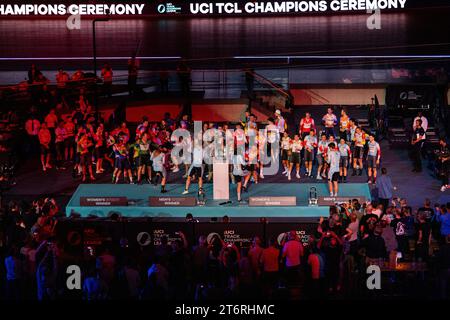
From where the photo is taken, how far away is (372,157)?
2506 cm

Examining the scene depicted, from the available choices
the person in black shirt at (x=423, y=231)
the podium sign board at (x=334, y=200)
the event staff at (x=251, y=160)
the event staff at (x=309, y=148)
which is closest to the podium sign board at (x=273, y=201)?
the podium sign board at (x=334, y=200)

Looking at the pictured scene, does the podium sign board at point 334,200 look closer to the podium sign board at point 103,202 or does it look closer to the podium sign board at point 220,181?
the podium sign board at point 220,181

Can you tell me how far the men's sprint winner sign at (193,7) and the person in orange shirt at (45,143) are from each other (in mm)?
9619

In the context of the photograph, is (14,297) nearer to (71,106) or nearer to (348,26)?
(71,106)

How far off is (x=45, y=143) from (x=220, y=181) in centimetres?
539

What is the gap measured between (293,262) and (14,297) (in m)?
5.16

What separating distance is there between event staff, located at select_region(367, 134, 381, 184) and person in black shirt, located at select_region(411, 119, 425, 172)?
153 cm

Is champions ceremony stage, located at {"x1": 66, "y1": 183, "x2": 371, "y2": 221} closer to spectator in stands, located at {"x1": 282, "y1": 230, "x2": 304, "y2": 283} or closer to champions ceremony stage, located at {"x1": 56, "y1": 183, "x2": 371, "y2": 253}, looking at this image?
champions ceremony stage, located at {"x1": 56, "y1": 183, "x2": 371, "y2": 253}

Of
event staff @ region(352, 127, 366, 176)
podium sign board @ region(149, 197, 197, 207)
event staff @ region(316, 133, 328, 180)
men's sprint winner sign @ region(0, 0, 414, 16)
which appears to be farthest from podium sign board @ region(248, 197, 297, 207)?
men's sprint winner sign @ region(0, 0, 414, 16)

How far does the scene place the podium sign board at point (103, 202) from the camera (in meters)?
23.5

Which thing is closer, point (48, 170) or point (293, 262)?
point (293, 262)

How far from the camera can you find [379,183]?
23344 mm

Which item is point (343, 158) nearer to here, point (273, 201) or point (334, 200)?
point (334, 200)

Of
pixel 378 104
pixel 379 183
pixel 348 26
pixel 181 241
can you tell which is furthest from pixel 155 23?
pixel 181 241
